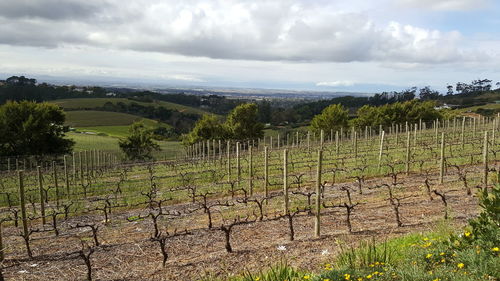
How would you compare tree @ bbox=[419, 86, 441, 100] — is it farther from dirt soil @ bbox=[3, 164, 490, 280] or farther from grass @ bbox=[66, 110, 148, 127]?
dirt soil @ bbox=[3, 164, 490, 280]

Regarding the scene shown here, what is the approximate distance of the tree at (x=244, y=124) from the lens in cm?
4925

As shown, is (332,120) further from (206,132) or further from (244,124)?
(206,132)

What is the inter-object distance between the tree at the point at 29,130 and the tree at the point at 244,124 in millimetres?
18896

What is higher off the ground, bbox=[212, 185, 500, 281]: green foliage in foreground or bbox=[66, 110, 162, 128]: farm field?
bbox=[212, 185, 500, 281]: green foliage in foreground

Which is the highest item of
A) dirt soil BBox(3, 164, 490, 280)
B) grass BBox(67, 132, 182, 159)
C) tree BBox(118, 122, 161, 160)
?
dirt soil BBox(3, 164, 490, 280)

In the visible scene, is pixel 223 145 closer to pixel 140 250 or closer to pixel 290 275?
pixel 140 250

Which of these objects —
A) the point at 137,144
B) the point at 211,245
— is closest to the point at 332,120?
the point at 137,144

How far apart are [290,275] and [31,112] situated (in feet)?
138

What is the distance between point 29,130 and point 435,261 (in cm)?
4168

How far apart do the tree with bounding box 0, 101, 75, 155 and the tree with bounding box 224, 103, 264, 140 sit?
62.0ft

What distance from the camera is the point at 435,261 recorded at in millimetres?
5980

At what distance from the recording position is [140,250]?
9125mm

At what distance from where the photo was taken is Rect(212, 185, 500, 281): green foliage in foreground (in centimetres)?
516

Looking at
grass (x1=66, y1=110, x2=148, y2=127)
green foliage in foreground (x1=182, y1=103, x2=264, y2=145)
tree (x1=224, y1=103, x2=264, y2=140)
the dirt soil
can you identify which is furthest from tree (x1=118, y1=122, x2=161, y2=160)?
grass (x1=66, y1=110, x2=148, y2=127)
